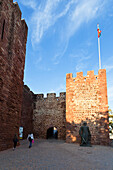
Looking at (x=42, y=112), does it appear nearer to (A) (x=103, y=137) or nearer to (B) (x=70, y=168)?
(A) (x=103, y=137)

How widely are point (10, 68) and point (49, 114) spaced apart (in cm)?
1077

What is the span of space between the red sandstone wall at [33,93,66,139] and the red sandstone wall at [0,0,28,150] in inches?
341

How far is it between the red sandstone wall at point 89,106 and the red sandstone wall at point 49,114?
3.55 metres

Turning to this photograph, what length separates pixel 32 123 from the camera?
18.3 meters

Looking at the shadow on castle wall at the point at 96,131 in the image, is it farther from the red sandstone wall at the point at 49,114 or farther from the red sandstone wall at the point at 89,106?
the red sandstone wall at the point at 49,114

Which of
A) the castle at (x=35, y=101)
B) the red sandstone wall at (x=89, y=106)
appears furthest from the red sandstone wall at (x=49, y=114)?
the red sandstone wall at (x=89, y=106)

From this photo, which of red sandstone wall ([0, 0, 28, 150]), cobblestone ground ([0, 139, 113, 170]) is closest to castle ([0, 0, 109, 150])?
red sandstone wall ([0, 0, 28, 150])

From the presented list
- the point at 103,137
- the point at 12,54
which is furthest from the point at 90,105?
the point at 12,54

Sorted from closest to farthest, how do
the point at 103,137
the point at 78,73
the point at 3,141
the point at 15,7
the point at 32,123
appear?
the point at 3,141 → the point at 15,7 → the point at 103,137 → the point at 78,73 → the point at 32,123

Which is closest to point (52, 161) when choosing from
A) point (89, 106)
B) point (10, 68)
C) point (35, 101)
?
point (10, 68)

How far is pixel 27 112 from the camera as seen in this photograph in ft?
55.1

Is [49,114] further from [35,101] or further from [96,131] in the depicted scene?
[96,131]

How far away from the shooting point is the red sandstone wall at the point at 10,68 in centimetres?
→ 764

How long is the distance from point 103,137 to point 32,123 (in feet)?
31.1
